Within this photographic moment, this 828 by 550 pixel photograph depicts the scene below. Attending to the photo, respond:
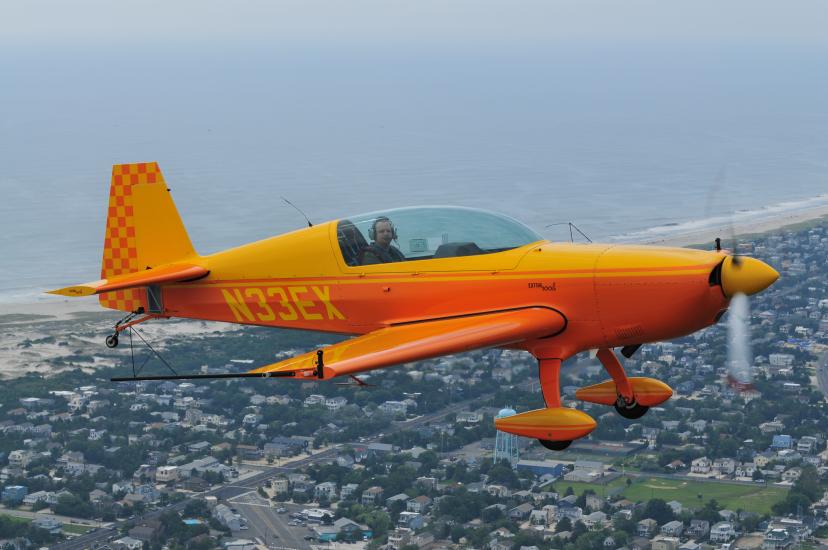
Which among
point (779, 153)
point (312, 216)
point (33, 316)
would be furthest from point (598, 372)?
point (779, 153)

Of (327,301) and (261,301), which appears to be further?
(261,301)

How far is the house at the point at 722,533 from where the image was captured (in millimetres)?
36125

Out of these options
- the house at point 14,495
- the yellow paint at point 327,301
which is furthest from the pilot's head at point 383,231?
the house at point 14,495

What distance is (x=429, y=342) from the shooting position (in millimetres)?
12875

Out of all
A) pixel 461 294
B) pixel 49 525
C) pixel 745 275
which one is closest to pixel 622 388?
pixel 461 294

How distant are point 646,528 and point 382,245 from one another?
24.8 meters

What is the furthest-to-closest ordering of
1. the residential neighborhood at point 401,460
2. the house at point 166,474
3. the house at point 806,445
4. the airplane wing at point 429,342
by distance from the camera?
the house at point 806,445, the house at point 166,474, the residential neighborhood at point 401,460, the airplane wing at point 429,342

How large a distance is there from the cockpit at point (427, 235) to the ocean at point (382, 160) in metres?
44.6

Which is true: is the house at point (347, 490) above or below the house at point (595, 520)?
above

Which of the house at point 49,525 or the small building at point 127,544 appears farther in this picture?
the house at point 49,525

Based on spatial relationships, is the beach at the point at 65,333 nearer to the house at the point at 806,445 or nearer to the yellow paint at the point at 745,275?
the house at the point at 806,445

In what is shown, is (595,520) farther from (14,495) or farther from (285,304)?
(285,304)

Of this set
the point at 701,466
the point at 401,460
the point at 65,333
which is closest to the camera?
the point at 701,466

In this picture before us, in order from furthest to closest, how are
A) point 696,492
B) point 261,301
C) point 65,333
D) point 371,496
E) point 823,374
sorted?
point 65,333 → point 823,374 → point 371,496 → point 696,492 → point 261,301
